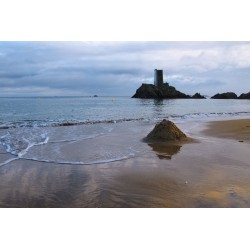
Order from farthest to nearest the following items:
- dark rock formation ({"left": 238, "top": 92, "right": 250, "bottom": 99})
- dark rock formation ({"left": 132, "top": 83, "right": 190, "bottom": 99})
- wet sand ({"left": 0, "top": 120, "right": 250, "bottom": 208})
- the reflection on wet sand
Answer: dark rock formation ({"left": 132, "top": 83, "right": 190, "bottom": 99})
dark rock formation ({"left": 238, "top": 92, "right": 250, "bottom": 99})
the reflection on wet sand
wet sand ({"left": 0, "top": 120, "right": 250, "bottom": 208})

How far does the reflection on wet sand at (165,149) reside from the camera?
899 cm

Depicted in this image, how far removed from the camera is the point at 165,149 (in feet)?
32.8

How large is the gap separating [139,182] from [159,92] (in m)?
99.1

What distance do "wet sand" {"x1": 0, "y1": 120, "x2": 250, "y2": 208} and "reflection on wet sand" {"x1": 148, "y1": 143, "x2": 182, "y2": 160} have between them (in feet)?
0.09

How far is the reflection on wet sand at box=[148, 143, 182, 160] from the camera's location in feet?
29.5

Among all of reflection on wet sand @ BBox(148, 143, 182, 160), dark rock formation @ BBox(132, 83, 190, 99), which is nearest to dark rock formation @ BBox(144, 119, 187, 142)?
reflection on wet sand @ BBox(148, 143, 182, 160)

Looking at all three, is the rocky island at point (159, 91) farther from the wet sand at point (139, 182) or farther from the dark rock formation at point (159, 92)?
the wet sand at point (139, 182)

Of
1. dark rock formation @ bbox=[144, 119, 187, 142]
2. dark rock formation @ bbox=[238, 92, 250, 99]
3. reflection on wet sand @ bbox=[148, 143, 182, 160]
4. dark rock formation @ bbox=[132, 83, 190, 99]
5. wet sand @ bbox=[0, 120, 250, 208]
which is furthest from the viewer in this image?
dark rock formation @ bbox=[132, 83, 190, 99]

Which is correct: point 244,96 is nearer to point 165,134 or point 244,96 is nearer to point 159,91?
point 159,91

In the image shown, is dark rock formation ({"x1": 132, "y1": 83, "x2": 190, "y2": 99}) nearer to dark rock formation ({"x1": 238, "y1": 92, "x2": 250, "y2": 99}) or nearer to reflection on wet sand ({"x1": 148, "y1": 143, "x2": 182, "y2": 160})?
dark rock formation ({"x1": 238, "y1": 92, "x2": 250, "y2": 99})

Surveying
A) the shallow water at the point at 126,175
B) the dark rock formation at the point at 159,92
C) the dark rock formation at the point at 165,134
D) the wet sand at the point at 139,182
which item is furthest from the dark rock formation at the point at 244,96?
the wet sand at the point at 139,182

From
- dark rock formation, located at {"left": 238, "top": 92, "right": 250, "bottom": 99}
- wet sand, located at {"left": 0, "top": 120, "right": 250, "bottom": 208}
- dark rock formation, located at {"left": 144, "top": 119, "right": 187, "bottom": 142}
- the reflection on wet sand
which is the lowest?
wet sand, located at {"left": 0, "top": 120, "right": 250, "bottom": 208}

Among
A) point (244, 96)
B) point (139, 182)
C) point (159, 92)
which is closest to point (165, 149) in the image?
point (139, 182)

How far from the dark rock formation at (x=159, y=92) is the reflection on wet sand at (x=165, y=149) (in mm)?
93410
